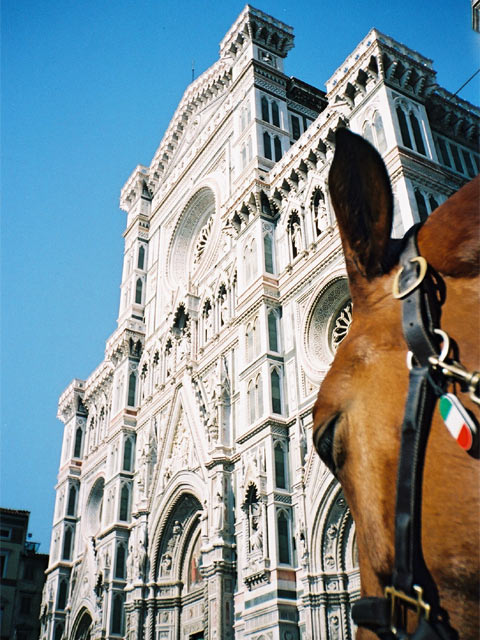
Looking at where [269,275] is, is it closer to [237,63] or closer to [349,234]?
[237,63]

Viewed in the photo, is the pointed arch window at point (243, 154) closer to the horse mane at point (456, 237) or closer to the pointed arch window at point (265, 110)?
the pointed arch window at point (265, 110)

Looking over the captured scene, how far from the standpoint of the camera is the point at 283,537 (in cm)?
1374

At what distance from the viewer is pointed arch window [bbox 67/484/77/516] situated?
2812cm

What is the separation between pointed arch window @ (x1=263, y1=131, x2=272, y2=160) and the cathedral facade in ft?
0.31

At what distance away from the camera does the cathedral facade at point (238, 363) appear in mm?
13773

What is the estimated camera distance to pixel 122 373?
26.1m

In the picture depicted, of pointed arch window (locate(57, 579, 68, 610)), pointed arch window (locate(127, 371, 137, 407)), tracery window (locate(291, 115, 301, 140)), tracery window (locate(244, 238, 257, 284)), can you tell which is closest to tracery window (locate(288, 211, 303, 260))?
tracery window (locate(244, 238, 257, 284))

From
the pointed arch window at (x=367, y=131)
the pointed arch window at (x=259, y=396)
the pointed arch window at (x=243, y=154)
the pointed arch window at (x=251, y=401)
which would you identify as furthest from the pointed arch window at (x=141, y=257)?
the pointed arch window at (x=367, y=131)

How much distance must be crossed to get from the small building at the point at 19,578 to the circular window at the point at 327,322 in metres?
30.1

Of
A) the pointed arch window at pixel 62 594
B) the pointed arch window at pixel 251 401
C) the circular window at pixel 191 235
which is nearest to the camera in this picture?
the pointed arch window at pixel 251 401

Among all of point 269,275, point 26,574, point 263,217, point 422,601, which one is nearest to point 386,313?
point 422,601

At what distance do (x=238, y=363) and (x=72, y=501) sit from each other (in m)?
15.1

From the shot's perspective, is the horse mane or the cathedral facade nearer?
the horse mane

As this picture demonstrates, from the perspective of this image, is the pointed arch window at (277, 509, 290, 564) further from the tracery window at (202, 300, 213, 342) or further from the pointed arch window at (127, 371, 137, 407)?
the pointed arch window at (127, 371, 137, 407)
